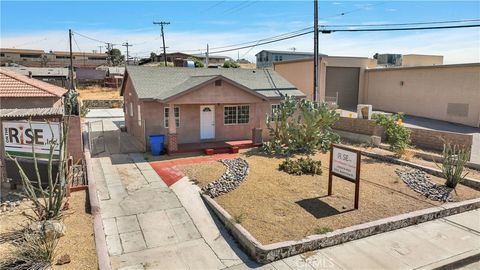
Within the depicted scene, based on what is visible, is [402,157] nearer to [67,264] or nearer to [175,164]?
[175,164]

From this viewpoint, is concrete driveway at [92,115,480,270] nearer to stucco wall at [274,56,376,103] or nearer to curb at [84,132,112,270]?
curb at [84,132,112,270]

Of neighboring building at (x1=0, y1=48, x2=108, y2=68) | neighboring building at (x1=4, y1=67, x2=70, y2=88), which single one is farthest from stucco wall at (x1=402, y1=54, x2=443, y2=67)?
neighboring building at (x1=0, y1=48, x2=108, y2=68)

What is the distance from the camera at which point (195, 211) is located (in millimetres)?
9492

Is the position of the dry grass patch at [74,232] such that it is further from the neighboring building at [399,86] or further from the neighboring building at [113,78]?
the neighboring building at [113,78]

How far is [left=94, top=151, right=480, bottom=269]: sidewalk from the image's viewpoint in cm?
697

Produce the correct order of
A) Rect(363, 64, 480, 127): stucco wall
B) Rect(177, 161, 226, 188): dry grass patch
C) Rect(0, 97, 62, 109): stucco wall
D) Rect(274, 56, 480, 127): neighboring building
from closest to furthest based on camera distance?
Rect(177, 161, 226, 188): dry grass patch < Rect(0, 97, 62, 109): stucco wall < Rect(363, 64, 480, 127): stucco wall < Rect(274, 56, 480, 127): neighboring building

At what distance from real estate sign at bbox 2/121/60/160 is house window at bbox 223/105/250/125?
31.9ft

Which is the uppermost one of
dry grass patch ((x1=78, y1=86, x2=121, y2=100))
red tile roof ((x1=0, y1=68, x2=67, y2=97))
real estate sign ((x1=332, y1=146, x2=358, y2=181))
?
red tile roof ((x1=0, y1=68, x2=67, y2=97))

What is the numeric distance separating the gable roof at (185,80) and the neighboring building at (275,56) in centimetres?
5030

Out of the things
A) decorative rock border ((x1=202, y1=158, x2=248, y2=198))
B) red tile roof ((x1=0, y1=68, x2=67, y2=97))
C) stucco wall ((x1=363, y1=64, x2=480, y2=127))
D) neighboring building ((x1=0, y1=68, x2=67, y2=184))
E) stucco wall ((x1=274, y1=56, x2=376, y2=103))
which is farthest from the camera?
stucco wall ((x1=274, y1=56, x2=376, y2=103))

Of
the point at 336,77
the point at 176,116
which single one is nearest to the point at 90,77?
the point at 336,77

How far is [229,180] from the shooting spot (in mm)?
11266

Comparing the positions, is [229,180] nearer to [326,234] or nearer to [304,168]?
[304,168]

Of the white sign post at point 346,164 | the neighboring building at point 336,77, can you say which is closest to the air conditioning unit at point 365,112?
the neighboring building at point 336,77
